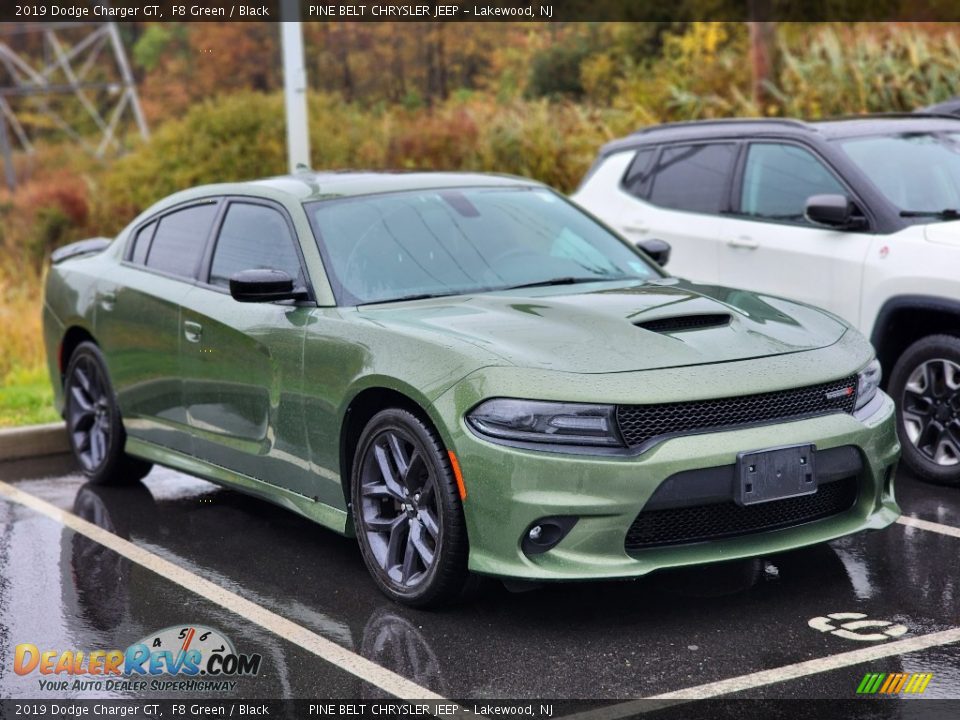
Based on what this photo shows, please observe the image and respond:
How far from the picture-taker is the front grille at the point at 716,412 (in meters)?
4.67

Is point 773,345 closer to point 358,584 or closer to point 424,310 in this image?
point 424,310

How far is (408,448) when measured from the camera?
5113 mm

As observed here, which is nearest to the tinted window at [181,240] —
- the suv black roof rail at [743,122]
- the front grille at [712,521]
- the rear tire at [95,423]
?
the rear tire at [95,423]

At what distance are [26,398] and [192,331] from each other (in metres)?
3.93

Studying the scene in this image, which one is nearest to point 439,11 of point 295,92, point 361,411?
point 295,92

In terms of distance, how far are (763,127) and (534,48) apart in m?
21.4

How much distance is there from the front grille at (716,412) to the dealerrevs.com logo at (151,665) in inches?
60.4

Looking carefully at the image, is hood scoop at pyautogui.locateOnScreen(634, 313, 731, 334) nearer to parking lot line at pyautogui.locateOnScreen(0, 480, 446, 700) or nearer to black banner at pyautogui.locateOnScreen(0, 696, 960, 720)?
black banner at pyautogui.locateOnScreen(0, 696, 960, 720)

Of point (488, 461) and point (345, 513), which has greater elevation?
point (488, 461)

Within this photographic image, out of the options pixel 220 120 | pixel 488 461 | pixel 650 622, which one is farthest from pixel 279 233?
pixel 220 120

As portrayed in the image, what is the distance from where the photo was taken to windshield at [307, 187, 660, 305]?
19.1 ft

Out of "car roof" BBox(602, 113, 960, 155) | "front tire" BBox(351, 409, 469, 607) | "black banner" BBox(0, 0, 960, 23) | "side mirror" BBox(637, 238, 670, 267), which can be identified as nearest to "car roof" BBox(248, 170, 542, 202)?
"side mirror" BBox(637, 238, 670, 267)

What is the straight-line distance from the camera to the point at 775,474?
4.73 metres

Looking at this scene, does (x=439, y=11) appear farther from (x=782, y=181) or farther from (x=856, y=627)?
(x=856, y=627)
